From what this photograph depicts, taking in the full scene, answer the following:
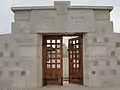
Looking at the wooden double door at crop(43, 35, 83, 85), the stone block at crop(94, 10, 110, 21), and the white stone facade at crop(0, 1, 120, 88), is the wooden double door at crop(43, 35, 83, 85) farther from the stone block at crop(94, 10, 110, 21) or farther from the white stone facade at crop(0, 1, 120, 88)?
the stone block at crop(94, 10, 110, 21)

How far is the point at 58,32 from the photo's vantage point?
10.7 metres

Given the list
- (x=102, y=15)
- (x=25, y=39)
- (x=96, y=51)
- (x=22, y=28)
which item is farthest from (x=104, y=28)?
(x=22, y=28)

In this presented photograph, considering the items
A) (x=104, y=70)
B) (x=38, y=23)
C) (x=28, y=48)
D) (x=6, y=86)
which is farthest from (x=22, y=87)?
(x=104, y=70)

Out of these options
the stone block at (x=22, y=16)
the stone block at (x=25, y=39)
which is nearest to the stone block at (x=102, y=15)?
the stone block at (x=25, y=39)

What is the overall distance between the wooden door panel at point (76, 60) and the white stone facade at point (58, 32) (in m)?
0.48

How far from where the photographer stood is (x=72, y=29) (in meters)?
10.7

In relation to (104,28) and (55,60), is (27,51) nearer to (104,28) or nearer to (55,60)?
(55,60)

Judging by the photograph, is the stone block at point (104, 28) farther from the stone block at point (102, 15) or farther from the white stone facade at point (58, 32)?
the stone block at point (102, 15)

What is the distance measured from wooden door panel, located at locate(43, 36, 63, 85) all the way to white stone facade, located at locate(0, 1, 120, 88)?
1.76 feet

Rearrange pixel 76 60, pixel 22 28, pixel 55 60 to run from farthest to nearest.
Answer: pixel 76 60 < pixel 55 60 < pixel 22 28

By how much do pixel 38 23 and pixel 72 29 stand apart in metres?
1.59

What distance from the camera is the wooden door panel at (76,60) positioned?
11245 millimetres

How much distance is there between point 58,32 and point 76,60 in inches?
75.4

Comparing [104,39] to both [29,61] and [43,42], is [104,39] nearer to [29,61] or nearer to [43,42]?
[43,42]
